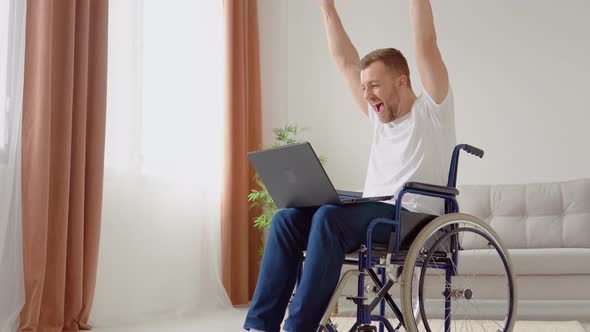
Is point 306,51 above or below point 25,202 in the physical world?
above

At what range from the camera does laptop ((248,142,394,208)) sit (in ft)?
5.93

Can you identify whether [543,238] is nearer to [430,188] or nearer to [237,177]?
[237,177]

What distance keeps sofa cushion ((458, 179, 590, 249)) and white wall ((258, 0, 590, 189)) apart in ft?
1.82

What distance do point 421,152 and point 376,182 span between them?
17cm

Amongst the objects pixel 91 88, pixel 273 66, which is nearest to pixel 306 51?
pixel 273 66

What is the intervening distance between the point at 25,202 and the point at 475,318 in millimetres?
2310

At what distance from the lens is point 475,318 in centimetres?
362

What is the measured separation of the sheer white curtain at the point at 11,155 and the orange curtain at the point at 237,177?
1.66 m

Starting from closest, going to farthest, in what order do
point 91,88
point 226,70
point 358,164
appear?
point 91,88, point 226,70, point 358,164

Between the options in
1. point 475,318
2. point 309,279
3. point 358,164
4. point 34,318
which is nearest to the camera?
point 309,279

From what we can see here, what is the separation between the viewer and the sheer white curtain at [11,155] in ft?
9.23

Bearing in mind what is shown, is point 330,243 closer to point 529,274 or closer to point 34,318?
point 34,318

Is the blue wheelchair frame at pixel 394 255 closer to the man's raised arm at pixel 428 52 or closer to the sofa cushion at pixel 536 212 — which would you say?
the man's raised arm at pixel 428 52

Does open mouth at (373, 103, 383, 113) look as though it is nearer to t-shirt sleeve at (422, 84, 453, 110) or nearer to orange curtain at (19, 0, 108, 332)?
t-shirt sleeve at (422, 84, 453, 110)
